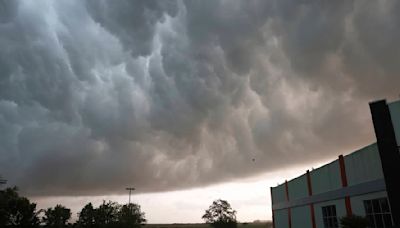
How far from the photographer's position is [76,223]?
10069 cm

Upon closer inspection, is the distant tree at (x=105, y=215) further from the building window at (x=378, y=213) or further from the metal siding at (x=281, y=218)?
the building window at (x=378, y=213)

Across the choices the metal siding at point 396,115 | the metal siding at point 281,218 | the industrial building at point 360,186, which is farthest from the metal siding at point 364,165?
the metal siding at point 281,218

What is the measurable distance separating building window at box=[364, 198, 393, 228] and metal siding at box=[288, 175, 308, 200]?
13.8 meters

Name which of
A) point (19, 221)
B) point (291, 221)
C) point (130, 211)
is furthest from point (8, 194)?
point (291, 221)

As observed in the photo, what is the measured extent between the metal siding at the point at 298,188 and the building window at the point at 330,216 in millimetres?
5479

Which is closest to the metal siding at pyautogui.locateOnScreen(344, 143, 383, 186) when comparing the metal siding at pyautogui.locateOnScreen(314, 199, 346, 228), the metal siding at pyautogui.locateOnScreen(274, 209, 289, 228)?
the metal siding at pyautogui.locateOnScreen(314, 199, 346, 228)

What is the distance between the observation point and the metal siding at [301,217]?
124ft

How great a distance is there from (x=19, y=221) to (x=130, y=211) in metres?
31.0

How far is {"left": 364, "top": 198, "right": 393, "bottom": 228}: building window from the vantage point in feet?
75.1

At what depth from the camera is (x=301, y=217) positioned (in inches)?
1582

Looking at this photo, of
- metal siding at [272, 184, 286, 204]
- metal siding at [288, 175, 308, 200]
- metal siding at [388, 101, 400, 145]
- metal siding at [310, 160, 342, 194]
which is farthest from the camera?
metal siding at [272, 184, 286, 204]

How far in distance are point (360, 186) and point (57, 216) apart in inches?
3489

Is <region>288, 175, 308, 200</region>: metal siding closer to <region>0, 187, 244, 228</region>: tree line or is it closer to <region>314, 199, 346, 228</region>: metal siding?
<region>314, 199, 346, 228</region>: metal siding

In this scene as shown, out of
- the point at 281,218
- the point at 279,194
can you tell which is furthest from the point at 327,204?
the point at 279,194
